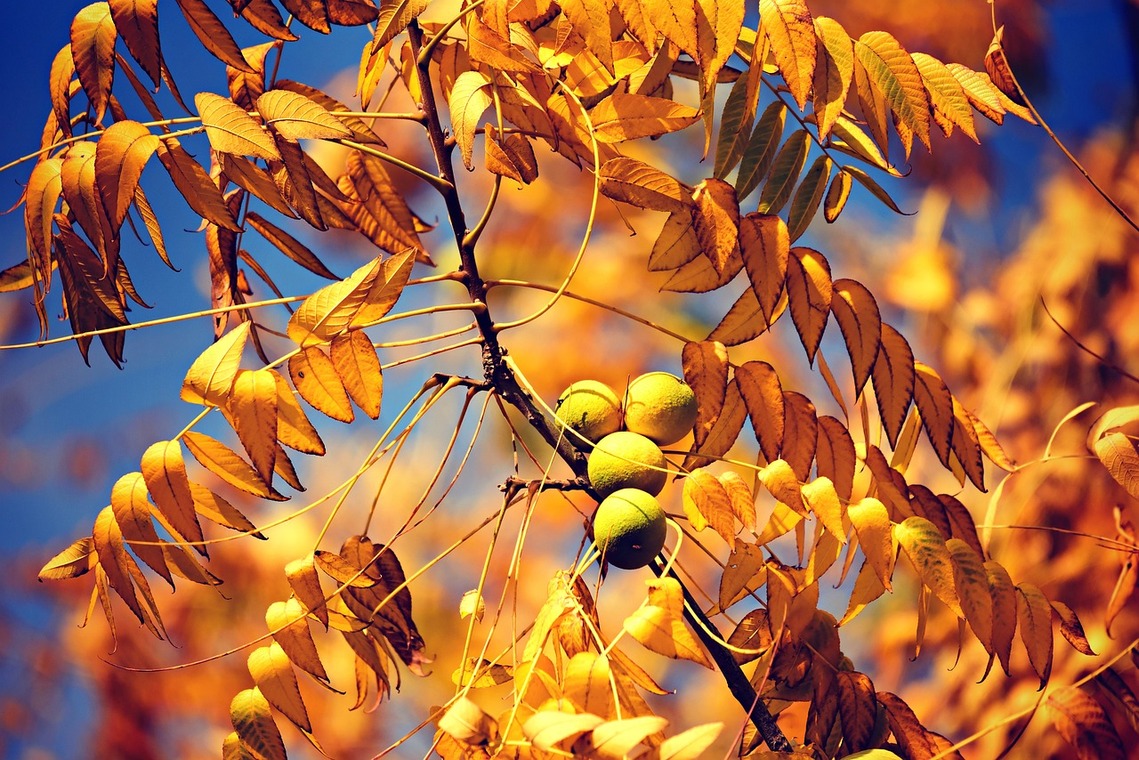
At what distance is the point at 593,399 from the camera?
1.14m

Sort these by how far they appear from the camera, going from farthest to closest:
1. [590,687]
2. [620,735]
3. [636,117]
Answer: [636,117]
[590,687]
[620,735]

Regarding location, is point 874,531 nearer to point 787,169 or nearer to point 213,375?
point 787,169

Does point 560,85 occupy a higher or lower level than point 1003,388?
higher

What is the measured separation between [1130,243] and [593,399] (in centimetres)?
321

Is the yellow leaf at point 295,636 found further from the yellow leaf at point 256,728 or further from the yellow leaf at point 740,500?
the yellow leaf at point 740,500

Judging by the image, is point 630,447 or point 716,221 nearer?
point 716,221

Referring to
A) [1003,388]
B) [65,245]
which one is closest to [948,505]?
[65,245]

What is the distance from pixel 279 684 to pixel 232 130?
1.96 ft

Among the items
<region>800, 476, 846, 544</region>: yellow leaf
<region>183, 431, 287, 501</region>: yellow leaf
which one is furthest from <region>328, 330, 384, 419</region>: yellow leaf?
<region>800, 476, 846, 544</region>: yellow leaf

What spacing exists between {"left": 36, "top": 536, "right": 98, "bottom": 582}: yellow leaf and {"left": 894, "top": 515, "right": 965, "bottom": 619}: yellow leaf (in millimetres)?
896

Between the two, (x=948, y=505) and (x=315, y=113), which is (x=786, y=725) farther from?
(x=315, y=113)

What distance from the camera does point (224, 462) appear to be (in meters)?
1.00

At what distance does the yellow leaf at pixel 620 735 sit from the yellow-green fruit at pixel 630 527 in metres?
0.29

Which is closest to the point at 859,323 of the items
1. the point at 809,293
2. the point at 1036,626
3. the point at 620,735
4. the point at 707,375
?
the point at 809,293
